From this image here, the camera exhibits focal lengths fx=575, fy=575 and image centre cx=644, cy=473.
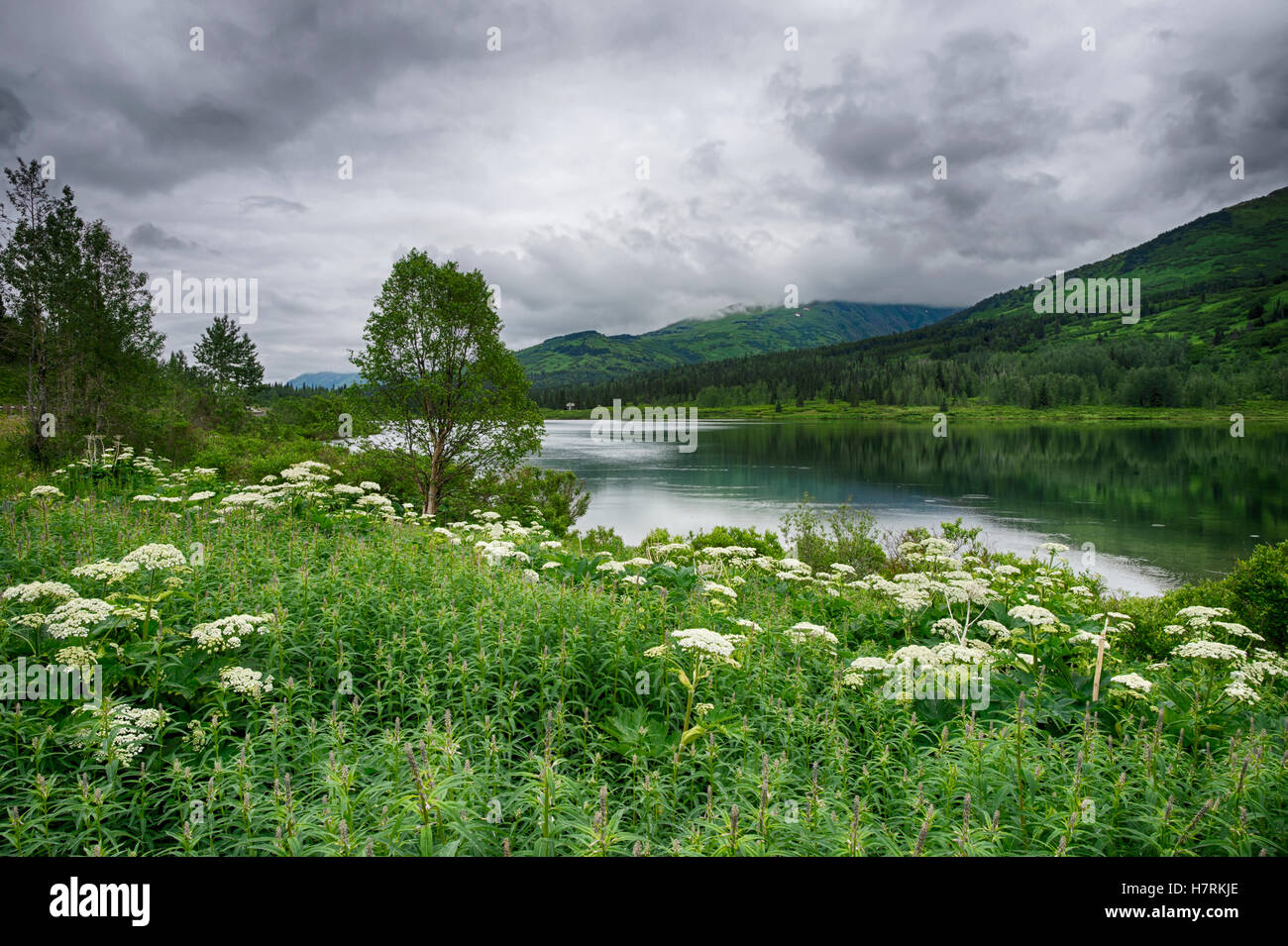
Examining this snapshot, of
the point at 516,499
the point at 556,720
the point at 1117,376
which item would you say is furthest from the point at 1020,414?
the point at 556,720

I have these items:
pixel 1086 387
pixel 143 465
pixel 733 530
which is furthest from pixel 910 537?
pixel 1086 387

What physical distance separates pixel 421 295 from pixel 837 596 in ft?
63.3

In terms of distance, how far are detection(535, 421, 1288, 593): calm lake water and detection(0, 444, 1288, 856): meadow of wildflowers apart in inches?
961

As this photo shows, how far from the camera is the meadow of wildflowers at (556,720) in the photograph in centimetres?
334

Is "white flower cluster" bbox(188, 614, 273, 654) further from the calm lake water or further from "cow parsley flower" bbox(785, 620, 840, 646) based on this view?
the calm lake water

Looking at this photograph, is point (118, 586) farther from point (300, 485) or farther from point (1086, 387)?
point (1086, 387)

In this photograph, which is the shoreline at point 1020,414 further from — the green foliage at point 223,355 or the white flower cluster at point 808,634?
the white flower cluster at point 808,634

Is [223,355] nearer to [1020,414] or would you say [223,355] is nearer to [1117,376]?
[1020,414]

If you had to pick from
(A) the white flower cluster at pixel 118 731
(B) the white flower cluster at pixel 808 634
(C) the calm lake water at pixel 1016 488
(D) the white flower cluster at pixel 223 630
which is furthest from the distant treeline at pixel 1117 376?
(A) the white flower cluster at pixel 118 731

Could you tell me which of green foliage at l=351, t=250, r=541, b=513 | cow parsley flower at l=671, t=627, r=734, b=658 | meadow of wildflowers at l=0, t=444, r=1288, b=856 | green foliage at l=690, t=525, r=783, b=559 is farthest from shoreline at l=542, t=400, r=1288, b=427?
cow parsley flower at l=671, t=627, r=734, b=658

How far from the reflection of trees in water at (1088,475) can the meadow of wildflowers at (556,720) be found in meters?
30.2

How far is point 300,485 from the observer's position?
11359mm

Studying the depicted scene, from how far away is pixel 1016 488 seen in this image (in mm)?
52156

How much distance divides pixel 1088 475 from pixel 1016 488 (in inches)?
498
